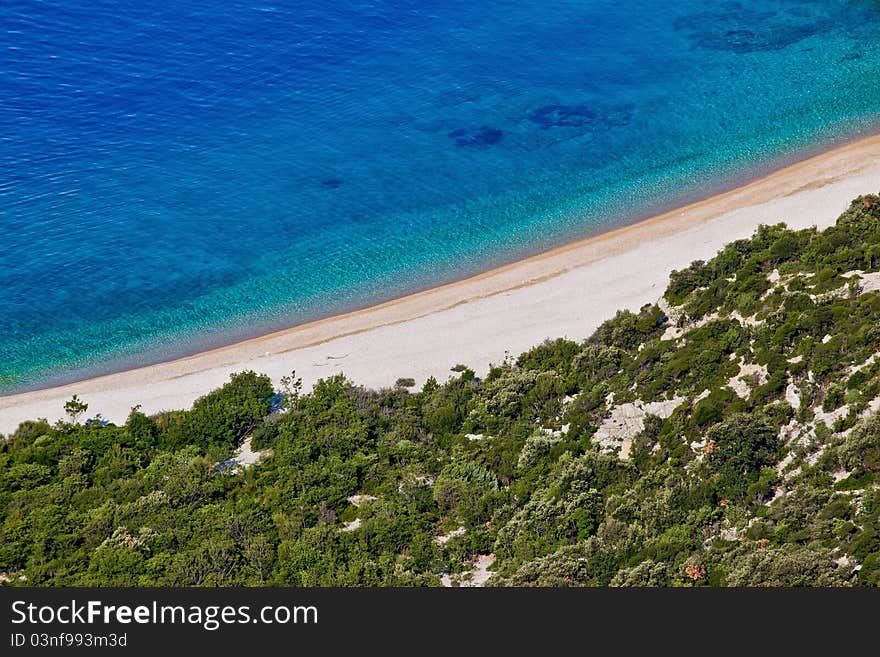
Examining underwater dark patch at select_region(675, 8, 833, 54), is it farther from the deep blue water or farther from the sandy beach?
the sandy beach

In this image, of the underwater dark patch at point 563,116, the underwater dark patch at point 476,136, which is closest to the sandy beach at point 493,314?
the underwater dark patch at point 563,116

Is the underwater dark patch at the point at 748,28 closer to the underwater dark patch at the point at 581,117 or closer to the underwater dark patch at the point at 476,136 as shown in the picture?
the underwater dark patch at the point at 581,117

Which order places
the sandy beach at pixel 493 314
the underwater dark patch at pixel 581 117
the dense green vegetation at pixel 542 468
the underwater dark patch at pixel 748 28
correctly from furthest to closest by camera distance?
1. the underwater dark patch at pixel 748 28
2. the underwater dark patch at pixel 581 117
3. the sandy beach at pixel 493 314
4. the dense green vegetation at pixel 542 468

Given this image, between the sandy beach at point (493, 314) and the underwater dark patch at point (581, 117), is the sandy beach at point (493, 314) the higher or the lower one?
the lower one

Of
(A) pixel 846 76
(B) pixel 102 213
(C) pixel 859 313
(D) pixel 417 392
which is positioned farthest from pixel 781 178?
(B) pixel 102 213

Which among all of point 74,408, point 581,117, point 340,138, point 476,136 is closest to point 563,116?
point 581,117

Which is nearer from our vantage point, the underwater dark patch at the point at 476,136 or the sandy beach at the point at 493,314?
the sandy beach at the point at 493,314

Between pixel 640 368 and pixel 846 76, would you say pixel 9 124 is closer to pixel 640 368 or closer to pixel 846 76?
pixel 640 368

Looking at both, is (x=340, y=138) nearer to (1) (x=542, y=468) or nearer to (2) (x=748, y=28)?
(2) (x=748, y=28)
